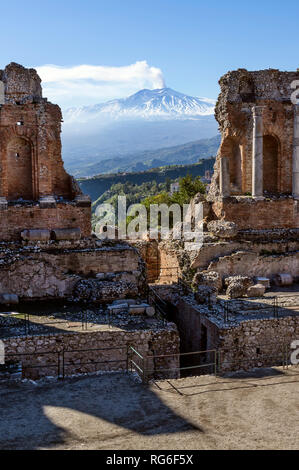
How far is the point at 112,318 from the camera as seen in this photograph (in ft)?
50.4

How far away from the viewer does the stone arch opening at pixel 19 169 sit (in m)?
19.3

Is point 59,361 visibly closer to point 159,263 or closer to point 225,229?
point 225,229

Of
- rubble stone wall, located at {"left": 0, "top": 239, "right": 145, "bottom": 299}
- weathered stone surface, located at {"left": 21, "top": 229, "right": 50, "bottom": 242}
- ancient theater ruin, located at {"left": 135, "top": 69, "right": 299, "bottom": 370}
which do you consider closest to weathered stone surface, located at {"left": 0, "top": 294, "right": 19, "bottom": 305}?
rubble stone wall, located at {"left": 0, "top": 239, "right": 145, "bottom": 299}

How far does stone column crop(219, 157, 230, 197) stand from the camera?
2159 centimetres

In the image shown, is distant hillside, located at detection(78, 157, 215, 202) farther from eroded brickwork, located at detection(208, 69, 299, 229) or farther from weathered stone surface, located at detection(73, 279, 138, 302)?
weathered stone surface, located at detection(73, 279, 138, 302)

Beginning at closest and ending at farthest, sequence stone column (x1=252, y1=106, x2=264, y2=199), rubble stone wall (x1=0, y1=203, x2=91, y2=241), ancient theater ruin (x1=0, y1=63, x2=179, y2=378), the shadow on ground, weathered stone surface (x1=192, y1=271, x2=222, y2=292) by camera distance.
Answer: the shadow on ground → ancient theater ruin (x1=0, y1=63, x2=179, y2=378) → rubble stone wall (x1=0, y1=203, x2=91, y2=241) → weathered stone surface (x1=192, y1=271, x2=222, y2=292) → stone column (x1=252, y1=106, x2=264, y2=199)

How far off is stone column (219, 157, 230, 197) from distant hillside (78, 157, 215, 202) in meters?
93.2

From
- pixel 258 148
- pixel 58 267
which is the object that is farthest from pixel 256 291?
pixel 58 267

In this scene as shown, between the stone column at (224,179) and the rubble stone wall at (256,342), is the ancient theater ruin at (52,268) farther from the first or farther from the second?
the stone column at (224,179)

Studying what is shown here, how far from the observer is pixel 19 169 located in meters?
19.5

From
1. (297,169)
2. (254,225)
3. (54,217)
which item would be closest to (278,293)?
(254,225)

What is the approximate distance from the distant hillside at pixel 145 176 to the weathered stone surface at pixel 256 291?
97454 mm

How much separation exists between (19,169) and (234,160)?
31.9ft

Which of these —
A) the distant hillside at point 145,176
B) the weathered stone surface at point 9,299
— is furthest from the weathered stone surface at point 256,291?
the distant hillside at point 145,176
